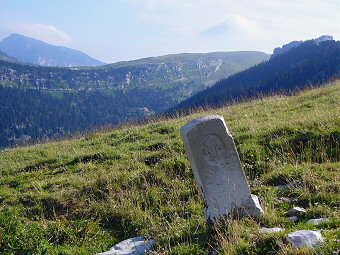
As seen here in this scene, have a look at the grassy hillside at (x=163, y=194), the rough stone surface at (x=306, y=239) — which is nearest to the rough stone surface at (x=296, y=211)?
the grassy hillside at (x=163, y=194)

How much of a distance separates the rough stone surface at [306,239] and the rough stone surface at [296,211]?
1243 mm

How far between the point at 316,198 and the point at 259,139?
4405mm

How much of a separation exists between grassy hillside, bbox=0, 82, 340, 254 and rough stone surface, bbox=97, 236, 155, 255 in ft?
0.77

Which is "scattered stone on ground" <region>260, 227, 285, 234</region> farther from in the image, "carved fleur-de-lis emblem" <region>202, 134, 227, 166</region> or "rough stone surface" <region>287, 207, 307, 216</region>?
"carved fleur-de-lis emblem" <region>202, 134, 227, 166</region>

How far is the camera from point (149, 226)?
778 cm

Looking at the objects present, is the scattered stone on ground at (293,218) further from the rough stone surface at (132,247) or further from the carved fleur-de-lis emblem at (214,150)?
the rough stone surface at (132,247)

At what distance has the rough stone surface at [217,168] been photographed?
23.3ft

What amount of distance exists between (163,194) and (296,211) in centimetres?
331

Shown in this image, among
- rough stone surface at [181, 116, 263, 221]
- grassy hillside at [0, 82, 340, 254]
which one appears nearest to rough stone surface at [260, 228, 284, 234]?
grassy hillside at [0, 82, 340, 254]

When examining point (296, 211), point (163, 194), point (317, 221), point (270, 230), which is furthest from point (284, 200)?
point (163, 194)

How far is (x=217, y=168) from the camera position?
23.6 ft

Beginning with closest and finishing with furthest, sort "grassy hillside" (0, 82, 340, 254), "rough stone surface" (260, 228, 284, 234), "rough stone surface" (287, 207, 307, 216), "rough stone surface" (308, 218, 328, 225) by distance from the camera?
"rough stone surface" (260, 228, 284, 234)
"rough stone surface" (308, 218, 328, 225)
"grassy hillside" (0, 82, 340, 254)
"rough stone surface" (287, 207, 307, 216)

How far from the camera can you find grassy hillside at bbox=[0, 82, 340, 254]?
21.7 ft

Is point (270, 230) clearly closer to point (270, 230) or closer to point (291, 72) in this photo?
point (270, 230)
